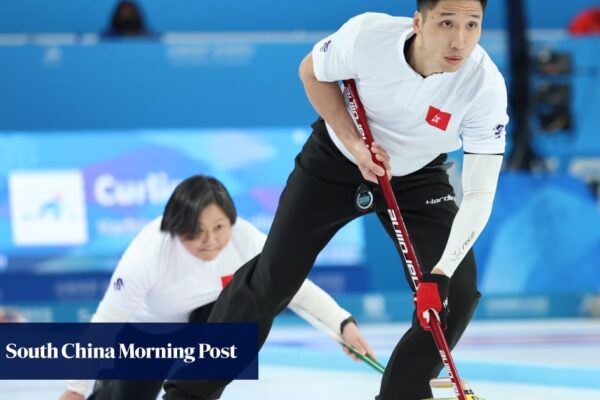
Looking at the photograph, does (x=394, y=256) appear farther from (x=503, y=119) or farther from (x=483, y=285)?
(x=503, y=119)

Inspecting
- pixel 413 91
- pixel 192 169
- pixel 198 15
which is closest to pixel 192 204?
pixel 413 91

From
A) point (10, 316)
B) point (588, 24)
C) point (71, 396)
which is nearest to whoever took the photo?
point (71, 396)

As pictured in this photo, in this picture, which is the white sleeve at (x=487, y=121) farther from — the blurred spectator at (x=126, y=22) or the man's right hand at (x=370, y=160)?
the blurred spectator at (x=126, y=22)

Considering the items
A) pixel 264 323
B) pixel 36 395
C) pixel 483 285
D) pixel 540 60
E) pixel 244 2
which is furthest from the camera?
pixel 244 2

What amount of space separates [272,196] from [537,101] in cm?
281

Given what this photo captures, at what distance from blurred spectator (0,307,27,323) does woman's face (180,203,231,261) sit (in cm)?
374

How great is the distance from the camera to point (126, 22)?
34.5ft

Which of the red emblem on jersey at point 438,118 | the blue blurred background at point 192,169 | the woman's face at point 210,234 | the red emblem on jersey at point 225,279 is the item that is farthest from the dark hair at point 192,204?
the blue blurred background at point 192,169

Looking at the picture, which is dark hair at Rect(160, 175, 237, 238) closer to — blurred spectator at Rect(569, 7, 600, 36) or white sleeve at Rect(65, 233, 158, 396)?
white sleeve at Rect(65, 233, 158, 396)

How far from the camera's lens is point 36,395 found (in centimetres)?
583

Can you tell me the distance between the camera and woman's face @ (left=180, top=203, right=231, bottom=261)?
15.9ft

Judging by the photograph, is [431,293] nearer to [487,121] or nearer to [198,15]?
[487,121]

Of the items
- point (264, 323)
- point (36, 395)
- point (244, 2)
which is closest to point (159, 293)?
point (264, 323)

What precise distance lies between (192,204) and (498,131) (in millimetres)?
1285
